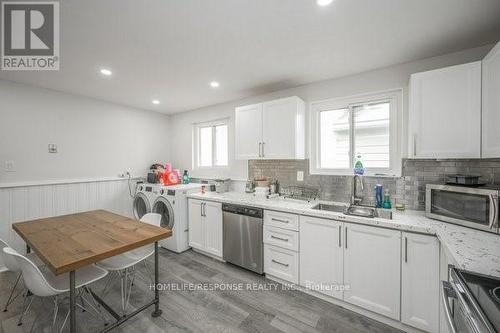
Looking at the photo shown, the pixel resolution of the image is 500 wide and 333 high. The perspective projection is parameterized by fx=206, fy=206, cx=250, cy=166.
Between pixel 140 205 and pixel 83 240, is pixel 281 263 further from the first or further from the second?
pixel 140 205

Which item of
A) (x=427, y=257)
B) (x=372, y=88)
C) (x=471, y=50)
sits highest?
(x=471, y=50)

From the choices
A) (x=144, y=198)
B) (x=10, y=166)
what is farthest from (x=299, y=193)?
(x=10, y=166)

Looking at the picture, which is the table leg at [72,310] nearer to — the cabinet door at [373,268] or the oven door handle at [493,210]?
the cabinet door at [373,268]

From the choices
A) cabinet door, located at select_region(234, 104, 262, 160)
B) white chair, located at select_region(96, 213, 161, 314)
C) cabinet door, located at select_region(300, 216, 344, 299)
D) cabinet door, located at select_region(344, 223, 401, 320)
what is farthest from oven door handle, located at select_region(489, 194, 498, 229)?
white chair, located at select_region(96, 213, 161, 314)

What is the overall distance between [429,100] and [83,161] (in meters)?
4.50

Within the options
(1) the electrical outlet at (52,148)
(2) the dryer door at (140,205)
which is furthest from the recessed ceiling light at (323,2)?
(1) the electrical outlet at (52,148)

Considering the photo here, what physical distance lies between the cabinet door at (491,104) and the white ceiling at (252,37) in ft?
1.07

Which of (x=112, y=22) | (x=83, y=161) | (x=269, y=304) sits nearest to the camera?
(x=112, y=22)

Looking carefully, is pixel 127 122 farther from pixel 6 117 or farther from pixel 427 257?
pixel 427 257

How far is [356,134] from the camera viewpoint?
8.08ft

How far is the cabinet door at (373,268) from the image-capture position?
168 cm

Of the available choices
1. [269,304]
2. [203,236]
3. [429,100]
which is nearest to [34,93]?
[203,236]

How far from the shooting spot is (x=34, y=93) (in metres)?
2.81

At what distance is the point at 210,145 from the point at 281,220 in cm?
229
